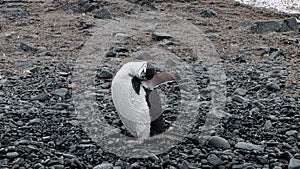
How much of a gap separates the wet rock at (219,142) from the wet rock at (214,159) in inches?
11.9

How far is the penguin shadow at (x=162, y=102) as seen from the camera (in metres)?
4.52

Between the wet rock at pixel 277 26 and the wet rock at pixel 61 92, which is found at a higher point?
the wet rock at pixel 277 26

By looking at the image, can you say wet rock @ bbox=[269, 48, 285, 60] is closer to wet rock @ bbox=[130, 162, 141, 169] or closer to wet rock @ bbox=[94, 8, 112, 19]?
wet rock @ bbox=[130, 162, 141, 169]

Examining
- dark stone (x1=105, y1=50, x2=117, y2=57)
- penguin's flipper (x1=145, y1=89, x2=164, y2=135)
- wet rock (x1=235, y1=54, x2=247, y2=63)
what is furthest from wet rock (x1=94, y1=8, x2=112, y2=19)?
penguin's flipper (x1=145, y1=89, x2=164, y2=135)

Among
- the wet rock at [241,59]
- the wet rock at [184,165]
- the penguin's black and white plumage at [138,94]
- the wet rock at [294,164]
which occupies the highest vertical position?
the penguin's black and white plumage at [138,94]

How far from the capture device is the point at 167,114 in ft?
17.7

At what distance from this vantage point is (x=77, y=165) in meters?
3.89

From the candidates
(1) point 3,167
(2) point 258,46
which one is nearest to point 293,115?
(1) point 3,167

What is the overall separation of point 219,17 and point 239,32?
2.37 metres

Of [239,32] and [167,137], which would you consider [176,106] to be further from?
[239,32]

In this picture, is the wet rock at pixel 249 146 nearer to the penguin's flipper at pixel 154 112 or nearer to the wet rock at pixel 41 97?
the penguin's flipper at pixel 154 112

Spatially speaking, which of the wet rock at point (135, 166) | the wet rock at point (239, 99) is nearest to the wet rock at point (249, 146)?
the wet rock at point (135, 166)

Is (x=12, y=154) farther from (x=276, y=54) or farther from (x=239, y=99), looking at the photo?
(x=276, y=54)

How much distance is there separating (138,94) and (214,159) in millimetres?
905
